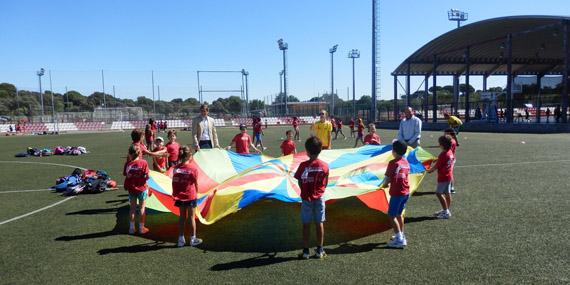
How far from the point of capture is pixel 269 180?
6895mm

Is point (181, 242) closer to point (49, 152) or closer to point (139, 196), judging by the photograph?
point (139, 196)

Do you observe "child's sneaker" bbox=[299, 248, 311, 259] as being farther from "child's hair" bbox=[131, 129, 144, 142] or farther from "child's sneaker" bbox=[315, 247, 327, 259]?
"child's hair" bbox=[131, 129, 144, 142]

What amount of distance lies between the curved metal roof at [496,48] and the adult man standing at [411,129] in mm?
24335

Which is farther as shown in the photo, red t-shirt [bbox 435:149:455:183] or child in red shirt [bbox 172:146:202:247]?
red t-shirt [bbox 435:149:455:183]

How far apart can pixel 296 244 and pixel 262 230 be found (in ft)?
2.83

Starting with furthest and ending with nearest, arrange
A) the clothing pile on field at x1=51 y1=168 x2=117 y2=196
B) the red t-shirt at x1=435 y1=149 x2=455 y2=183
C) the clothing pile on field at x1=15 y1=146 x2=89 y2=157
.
A: the clothing pile on field at x1=15 y1=146 x2=89 y2=157 → the clothing pile on field at x1=51 y1=168 x2=117 y2=196 → the red t-shirt at x1=435 y1=149 x2=455 y2=183

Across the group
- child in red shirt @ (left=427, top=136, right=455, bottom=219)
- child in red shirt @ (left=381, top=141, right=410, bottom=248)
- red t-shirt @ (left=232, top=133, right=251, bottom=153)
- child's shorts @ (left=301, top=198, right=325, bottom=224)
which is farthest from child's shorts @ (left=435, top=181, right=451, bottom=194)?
red t-shirt @ (left=232, top=133, right=251, bottom=153)

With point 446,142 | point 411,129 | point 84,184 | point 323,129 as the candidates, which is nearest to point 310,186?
point 446,142

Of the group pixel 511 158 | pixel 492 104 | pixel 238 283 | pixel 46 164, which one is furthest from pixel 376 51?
pixel 238 283

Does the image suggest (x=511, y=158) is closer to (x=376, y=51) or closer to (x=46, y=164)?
(x=46, y=164)

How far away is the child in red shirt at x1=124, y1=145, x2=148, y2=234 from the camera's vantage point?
20.6 feet

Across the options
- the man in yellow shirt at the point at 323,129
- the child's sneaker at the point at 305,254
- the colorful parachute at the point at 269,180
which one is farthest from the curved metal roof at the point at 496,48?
the child's sneaker at the point at 305,254

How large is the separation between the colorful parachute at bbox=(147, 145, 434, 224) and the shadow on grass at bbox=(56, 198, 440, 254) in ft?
1.10

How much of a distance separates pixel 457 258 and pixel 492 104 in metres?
32.2
